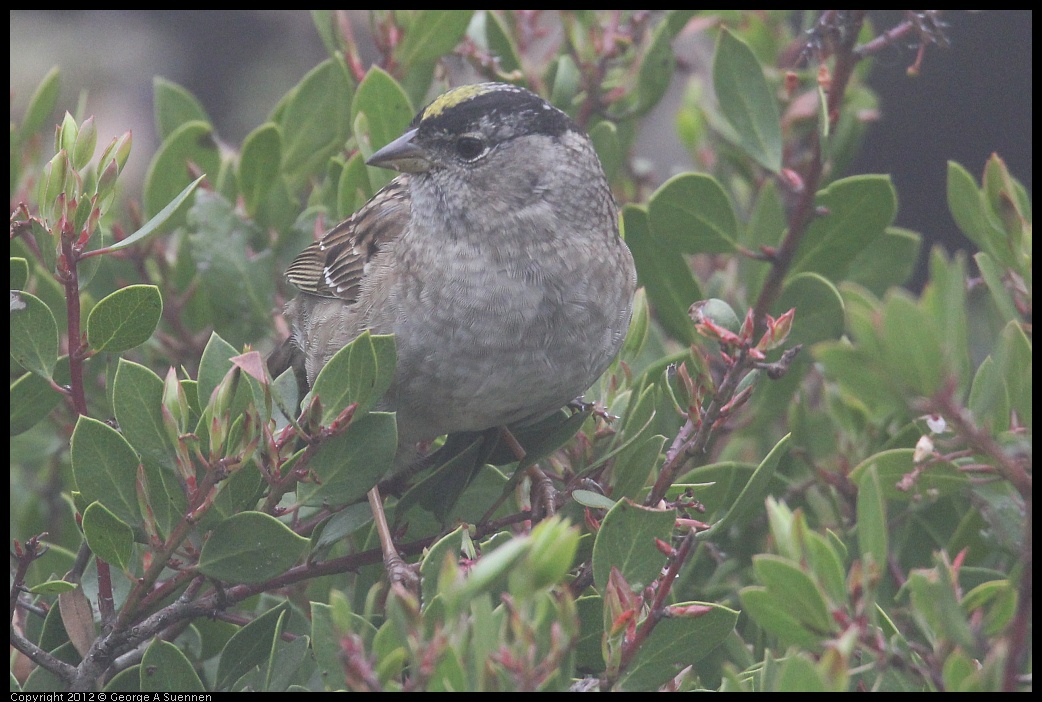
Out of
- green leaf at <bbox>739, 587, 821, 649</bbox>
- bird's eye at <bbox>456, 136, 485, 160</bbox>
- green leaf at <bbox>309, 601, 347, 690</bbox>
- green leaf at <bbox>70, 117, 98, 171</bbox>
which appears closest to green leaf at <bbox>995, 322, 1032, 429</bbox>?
green leaf at <bbox>739, 587, 821, 649</bbox>

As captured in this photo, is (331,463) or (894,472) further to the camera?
(894,472)

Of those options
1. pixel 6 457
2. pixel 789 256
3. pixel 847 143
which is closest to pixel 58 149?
pixel 6 457

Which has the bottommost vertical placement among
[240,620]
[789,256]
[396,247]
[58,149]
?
[240,620]

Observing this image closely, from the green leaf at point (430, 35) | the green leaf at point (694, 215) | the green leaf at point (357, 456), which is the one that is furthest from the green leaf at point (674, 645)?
the green leaf at point (430, 35)

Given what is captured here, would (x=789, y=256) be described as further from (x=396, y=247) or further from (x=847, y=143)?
(x=396, y=247)

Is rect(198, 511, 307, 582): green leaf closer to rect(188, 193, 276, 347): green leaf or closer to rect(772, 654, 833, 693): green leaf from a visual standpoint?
rect(772, 654, 833, 693): green leaf

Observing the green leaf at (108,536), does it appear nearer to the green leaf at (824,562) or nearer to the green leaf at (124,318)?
the green leaf at (124,318)
